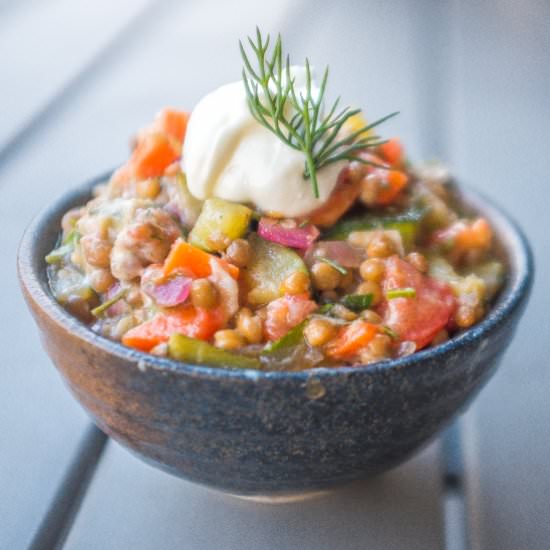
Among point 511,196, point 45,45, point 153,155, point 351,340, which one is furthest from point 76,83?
point 351,340

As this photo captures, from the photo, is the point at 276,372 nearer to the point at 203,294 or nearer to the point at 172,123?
the point at 203,294

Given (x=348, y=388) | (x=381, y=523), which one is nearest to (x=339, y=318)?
(x=348, y=388)

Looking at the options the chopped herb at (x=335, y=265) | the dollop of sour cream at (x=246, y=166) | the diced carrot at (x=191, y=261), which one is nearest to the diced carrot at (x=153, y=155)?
the dollop of sour cream at (x=246, y=166)

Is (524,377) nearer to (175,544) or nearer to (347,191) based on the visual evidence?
(347,191)

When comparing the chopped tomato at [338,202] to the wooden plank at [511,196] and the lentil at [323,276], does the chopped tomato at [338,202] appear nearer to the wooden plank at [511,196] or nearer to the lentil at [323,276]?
the lentil at [323,276]

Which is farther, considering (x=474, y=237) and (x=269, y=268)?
(x=474, y=237)
